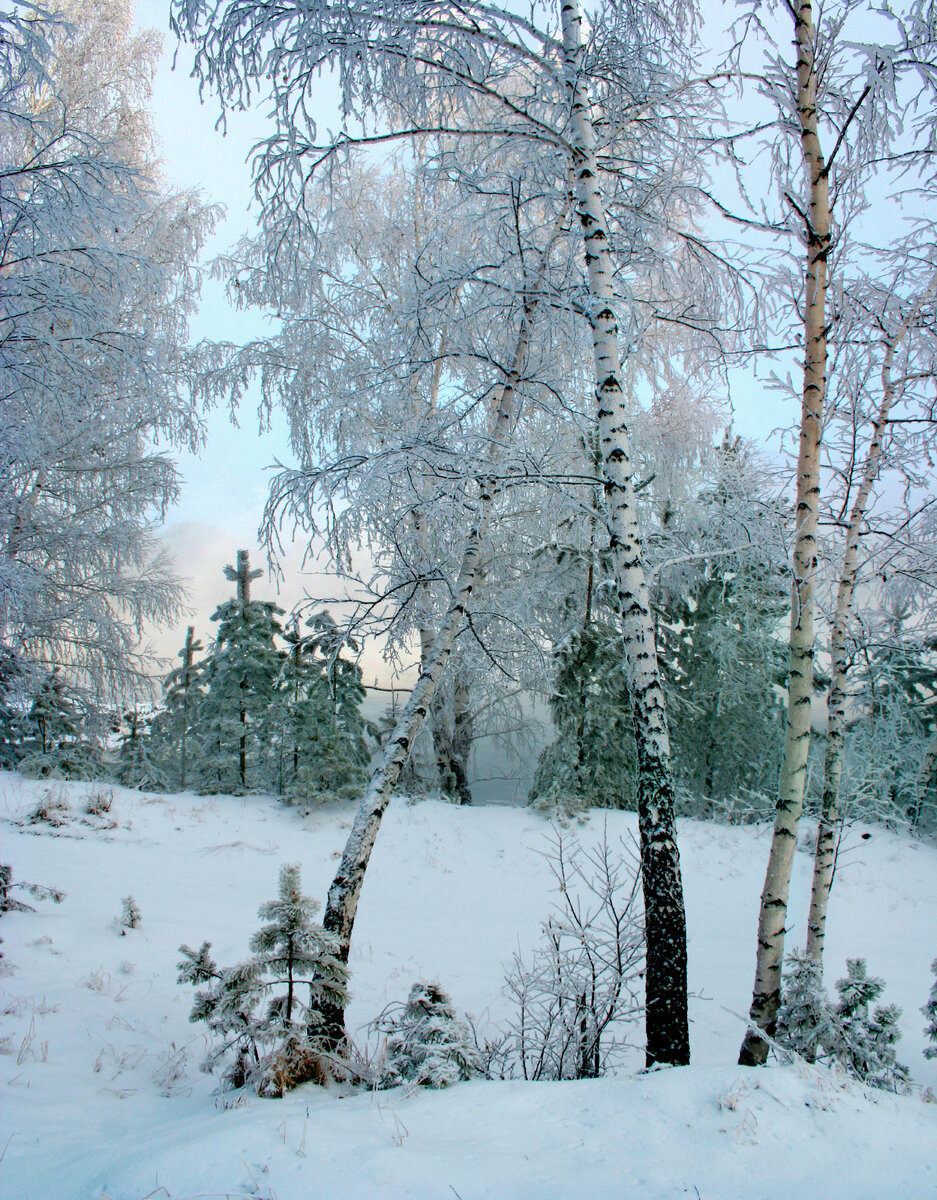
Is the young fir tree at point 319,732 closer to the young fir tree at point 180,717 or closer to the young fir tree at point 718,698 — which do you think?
the young fir tree at point 180,717

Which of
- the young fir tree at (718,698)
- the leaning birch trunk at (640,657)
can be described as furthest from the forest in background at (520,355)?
the young fir tree at (718,698)

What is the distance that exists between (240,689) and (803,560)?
10741mm

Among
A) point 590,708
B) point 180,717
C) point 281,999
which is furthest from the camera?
point 180,717

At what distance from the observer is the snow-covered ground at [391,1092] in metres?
2.35

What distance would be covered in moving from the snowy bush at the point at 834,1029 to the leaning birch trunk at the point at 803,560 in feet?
0.48

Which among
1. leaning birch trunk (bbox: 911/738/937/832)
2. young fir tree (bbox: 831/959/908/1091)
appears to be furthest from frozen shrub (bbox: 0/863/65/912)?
leaning birch trunk (bbox: 911/738/937/832)

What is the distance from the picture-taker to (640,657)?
152 inches

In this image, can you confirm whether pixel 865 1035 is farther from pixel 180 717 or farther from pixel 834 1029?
pixel 180 717

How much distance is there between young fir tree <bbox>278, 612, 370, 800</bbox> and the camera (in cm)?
1130

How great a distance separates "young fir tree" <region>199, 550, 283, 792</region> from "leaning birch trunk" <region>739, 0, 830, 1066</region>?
9901 mm

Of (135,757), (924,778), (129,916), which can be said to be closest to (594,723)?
(924,778)

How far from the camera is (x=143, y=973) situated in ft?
17.3

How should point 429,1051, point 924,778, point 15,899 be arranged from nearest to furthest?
1. point 429,1051
2. point 15,899
3. point 924,778

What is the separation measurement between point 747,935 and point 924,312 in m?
7.01
